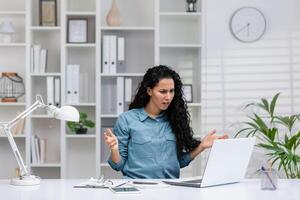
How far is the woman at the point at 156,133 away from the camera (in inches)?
129

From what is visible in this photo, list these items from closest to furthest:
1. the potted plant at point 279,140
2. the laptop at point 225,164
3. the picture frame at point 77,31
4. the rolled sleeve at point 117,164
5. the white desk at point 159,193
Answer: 1. the white desk at point 159,193
2. the laptop at point 225,164
3. the rolled sleeve at point 117,164
4. the potted plant at point 279,140
5. the picture frame at point 77,31

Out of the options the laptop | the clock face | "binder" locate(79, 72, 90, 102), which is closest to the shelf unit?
"binder" locate(79, 72, 90, 102)

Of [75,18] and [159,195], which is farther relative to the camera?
[75,18]

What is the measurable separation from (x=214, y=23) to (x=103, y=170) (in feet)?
5.46

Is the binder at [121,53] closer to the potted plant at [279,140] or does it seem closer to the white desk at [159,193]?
the potted plant at [279,140]

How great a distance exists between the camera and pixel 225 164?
2.73 metres

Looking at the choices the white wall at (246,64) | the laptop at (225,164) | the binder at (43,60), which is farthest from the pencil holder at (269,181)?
the binder at (43,60)

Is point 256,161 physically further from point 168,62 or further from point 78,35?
point 78,35

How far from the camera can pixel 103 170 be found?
5031 mm

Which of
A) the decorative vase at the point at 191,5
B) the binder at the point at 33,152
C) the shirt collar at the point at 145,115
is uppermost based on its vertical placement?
the decorative vase at the point at 191,5

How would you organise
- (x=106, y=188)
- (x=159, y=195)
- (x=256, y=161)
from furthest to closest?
(x=256, y=161) → (x=106, y=188) → (x=159, y=195)

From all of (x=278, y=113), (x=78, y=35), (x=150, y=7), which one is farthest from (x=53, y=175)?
(x=278, y=113)

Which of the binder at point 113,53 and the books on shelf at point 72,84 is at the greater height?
the binder at point 113,53

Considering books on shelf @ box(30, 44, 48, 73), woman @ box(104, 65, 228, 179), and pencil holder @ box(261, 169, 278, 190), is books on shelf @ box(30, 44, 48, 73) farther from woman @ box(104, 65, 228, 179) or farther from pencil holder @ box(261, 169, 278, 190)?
pencil holder @ box(261, 169, 278, 190)
